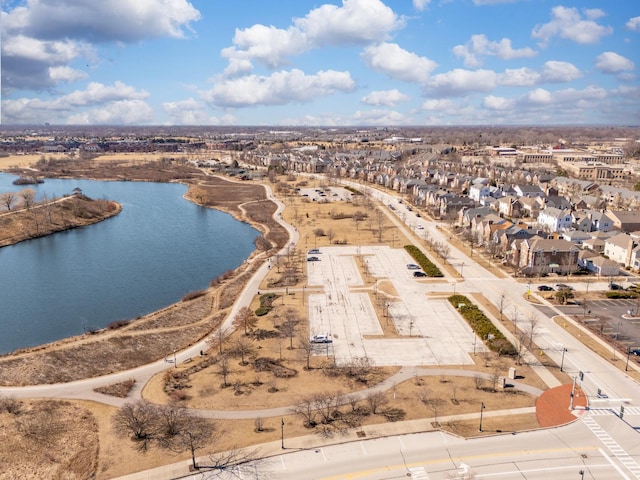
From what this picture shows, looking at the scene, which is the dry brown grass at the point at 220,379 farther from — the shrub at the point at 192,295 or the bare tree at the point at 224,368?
the shrub at the point at 192,295

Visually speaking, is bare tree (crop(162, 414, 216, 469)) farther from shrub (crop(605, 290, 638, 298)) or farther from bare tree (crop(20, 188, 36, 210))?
bare tree (crop(20, 188, 36, 210))

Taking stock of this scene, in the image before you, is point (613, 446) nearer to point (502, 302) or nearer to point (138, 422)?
point (502, 302)

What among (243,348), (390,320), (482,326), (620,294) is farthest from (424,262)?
(243,348)

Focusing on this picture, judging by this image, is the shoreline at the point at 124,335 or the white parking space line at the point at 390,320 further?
the white parking space line at the point at 390,320

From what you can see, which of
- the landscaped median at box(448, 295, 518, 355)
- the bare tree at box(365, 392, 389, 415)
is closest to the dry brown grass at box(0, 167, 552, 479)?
the bare tree at box(365, 392, 389, 415)

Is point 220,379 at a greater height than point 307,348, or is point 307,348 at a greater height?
point 307,348

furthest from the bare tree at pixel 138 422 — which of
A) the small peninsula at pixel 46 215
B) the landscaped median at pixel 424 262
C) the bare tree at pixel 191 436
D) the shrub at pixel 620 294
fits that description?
the small peninsula at pixel 46 215
